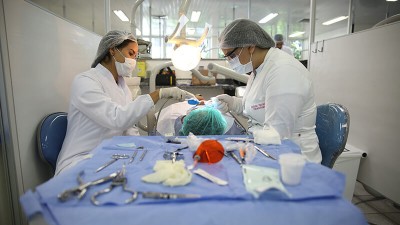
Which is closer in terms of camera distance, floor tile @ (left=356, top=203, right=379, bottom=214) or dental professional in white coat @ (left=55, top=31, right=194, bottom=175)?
dental professional in white coat @ (left=55, top=31, right=194, bottom=175)

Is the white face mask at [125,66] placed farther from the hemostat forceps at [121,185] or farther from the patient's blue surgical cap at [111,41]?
the hemostat forceps at [121,185]

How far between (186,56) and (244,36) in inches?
14.1

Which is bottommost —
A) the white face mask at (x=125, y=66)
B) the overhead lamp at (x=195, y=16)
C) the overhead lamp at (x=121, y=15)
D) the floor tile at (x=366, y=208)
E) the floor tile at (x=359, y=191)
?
the floor tile at (x=366, y=208)

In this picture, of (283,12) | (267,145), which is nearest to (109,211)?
(267,145)

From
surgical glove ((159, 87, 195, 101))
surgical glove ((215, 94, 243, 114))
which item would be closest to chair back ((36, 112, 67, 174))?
surgical glove ((159, 87, 195, 101))

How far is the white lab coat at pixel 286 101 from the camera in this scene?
4.02 feet

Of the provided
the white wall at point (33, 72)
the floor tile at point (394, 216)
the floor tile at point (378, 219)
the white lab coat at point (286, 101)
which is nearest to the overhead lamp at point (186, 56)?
the white lab coat at point (286, 101)

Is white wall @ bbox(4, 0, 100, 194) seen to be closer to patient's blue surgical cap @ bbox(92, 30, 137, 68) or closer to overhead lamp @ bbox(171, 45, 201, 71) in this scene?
patient's blue surgical cap @ bbox(92, 30, 137, 68)

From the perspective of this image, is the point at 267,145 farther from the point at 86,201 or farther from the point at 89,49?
the point at 89,49

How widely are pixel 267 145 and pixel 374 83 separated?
139cm

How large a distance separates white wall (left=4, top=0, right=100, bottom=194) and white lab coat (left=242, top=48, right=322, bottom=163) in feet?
3.86

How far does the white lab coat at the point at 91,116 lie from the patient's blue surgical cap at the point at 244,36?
57 centimetres

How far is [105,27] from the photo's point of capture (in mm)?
2723

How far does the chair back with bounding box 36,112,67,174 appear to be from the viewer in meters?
1.30
